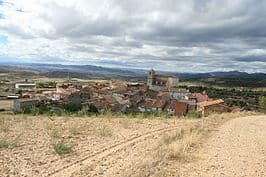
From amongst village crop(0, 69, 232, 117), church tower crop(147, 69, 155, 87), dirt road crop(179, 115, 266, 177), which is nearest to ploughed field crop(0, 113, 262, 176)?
dirt road crop(179, 115, 266, 177)

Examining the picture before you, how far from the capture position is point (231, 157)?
950 cm

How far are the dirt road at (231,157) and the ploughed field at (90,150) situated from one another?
0.43 m

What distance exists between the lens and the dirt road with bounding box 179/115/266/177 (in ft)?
26.0

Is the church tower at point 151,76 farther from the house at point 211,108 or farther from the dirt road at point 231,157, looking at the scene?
the dirt road at point 231,157

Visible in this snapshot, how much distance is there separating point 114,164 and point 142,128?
6.24 m

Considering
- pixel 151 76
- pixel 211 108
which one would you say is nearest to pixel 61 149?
pixel 211 108

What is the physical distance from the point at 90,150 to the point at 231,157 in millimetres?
4462

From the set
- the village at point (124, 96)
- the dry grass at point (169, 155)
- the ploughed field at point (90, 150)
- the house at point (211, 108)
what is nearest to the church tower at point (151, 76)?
the village at point (124, 96)

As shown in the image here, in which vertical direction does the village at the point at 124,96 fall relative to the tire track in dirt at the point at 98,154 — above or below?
below

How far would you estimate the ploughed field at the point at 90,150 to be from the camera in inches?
298

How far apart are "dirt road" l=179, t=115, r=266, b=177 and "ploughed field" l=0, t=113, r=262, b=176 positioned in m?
0.43

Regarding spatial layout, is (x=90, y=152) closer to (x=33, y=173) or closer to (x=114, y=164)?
(x=114, y=164)

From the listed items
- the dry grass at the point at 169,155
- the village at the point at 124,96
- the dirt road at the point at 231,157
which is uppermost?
the dry grass at the point at 169,155

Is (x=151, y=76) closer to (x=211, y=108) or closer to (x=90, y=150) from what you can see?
(x=211, y=108)
